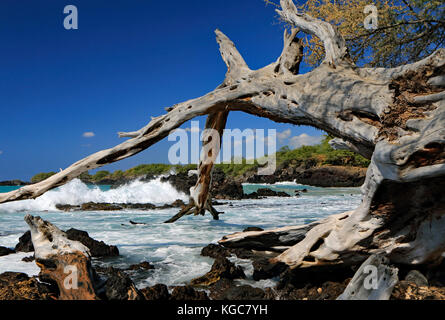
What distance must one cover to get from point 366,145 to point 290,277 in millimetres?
1908

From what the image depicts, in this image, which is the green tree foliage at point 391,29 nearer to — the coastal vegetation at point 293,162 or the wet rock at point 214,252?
the wet rock at point 214,252

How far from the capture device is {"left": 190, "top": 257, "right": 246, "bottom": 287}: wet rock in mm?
4983

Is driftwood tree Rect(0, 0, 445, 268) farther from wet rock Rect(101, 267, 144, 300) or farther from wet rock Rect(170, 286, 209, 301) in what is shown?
wet rock Rect(101, 267, 144, 300)

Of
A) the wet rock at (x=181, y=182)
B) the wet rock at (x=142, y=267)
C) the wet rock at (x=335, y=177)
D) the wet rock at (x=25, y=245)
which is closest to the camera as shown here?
Result: the wet rock at (x=142, y=267)

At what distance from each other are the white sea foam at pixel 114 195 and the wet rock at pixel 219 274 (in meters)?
18.2

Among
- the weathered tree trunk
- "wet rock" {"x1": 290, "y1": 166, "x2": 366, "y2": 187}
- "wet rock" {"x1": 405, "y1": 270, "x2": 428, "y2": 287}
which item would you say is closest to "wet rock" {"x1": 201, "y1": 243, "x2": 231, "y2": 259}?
the weathered tree trunk

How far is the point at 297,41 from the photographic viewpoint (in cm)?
565

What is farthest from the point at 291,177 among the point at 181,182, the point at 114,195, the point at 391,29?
the point at 391,29

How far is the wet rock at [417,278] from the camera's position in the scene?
3.93 metres

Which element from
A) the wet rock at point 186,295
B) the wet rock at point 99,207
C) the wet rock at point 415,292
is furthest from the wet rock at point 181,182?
the wet rock at point 415,292

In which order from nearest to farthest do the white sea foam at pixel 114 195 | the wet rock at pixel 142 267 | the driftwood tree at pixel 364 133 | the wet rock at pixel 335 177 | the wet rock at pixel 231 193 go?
the driftwood tree at pixel 364 133 → the wet rock at pixel 142 267 → the white sea foam at pixel 114 195 → the wet rock at pixel 231 193 → the wet rock at pixel 335 177

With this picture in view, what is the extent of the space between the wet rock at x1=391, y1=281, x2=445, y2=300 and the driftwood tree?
33 cm

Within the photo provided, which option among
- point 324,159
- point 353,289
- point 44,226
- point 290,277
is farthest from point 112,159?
point 324,159

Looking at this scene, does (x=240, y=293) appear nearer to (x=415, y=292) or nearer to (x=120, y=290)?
(x=120, y=290)
